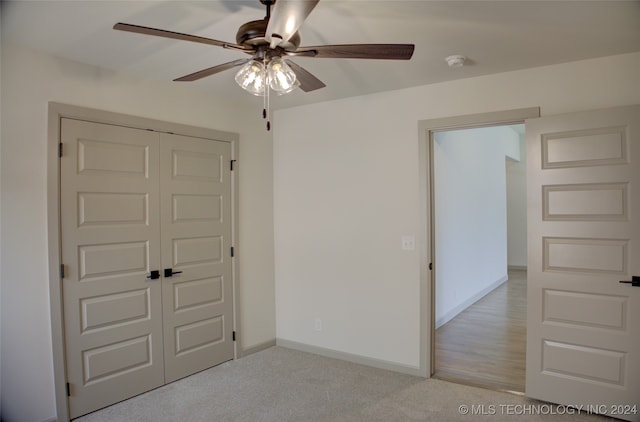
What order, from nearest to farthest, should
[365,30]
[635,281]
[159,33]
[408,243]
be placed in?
[159,33] → [365,30] → [635,281] → [408,243]

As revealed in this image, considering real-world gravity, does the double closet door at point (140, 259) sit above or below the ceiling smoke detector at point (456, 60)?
below

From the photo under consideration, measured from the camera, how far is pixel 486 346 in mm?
4215

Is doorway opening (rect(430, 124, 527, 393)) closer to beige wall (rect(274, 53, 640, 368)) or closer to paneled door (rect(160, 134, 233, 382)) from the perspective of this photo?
beige wall (rect(274, 53, 640, 368))

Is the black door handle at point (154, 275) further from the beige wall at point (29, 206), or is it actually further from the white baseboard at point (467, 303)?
the white baseboard at point (467, 303)

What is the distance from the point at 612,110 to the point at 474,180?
3.44 metres

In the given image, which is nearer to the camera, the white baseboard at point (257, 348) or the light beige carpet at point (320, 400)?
the light beige carpet at point (320, 400)

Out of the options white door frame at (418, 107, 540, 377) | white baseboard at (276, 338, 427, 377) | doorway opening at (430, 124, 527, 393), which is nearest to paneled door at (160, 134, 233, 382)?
white baseboard at (276, 338, 427, 377)

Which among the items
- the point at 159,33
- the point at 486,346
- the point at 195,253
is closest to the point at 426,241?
the point at 486,346

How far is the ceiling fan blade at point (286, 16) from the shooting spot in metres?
1.33

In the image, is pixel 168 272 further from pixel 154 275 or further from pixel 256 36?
pixel 256 36

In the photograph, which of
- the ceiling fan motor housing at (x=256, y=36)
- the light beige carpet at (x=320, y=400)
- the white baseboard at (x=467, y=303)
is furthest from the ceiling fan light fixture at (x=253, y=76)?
the white baseboard at (x=467, y=303)

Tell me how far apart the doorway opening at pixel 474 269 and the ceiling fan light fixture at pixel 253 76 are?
6.64 ft

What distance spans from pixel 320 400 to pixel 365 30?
262 centimetres

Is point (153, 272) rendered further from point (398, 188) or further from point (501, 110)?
point (501, 110)
